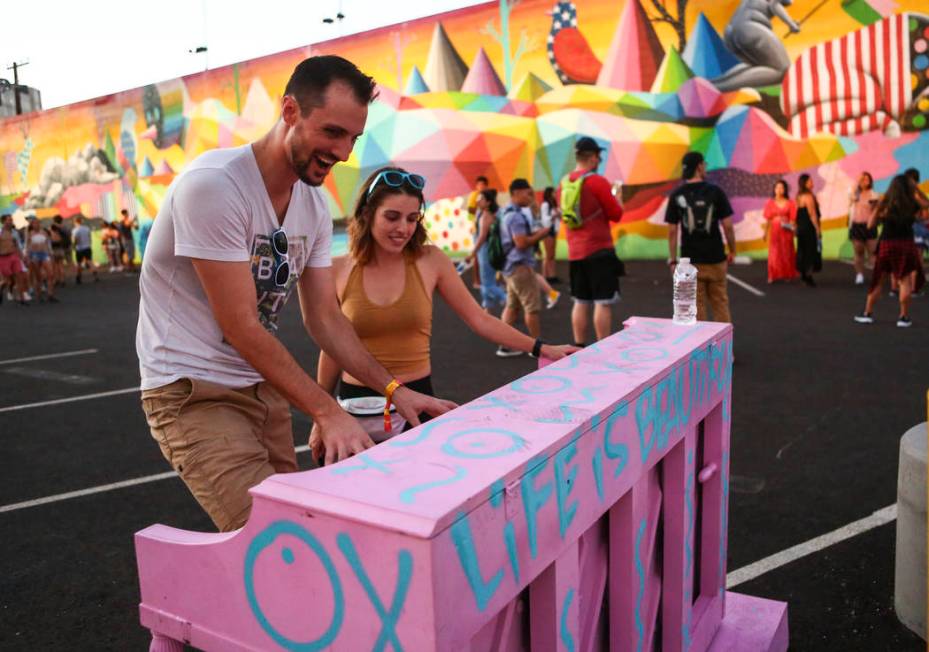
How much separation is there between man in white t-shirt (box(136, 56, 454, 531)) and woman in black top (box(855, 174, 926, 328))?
26.2 feet

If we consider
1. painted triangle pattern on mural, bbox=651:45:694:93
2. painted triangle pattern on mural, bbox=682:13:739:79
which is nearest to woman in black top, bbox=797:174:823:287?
painted triangle pattern on mural, bbox=682:13:739:79

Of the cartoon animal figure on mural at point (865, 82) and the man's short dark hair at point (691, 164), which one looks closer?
the man's short dark hair at point (691, 164)

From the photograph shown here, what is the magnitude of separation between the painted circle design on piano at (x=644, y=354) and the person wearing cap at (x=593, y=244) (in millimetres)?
4884

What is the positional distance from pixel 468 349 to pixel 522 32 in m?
13.1

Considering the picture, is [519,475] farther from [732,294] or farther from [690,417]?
[732,294]

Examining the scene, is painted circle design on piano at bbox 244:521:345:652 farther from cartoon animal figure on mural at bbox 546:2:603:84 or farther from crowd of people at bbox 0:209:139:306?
cartoon animal figure on mural at bbox 546:2:603:84

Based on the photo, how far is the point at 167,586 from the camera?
5.38 ft

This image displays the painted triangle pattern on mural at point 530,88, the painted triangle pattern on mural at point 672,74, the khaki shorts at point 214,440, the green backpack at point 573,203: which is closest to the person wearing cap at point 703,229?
the green backpack at point 573,203

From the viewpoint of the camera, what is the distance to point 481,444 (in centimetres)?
157

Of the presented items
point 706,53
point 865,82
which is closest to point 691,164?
point 865,82

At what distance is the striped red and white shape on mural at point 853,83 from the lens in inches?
617

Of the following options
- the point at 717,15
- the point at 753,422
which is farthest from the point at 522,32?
the point at 753,422

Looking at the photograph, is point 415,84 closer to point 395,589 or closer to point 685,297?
point 685,297

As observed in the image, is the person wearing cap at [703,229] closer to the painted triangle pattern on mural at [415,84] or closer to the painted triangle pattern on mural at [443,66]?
the painted triangle pattern on mural at [443,66]
